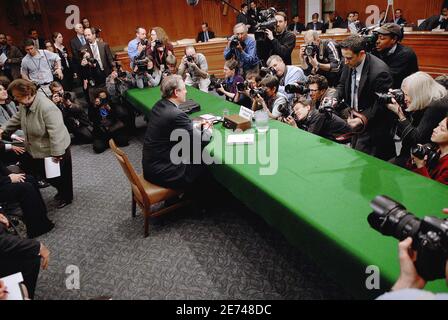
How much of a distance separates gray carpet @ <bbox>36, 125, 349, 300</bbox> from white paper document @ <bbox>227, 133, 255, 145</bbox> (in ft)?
2.38

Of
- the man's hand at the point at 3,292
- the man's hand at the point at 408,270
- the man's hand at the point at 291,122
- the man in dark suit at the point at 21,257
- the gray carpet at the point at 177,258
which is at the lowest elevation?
the gray carpet at the point at 177,258

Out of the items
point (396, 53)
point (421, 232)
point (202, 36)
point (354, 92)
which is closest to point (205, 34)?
point (202, 36)

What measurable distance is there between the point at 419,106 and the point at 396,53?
111 cm

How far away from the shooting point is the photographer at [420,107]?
234 centimetres

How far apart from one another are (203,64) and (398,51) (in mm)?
2938

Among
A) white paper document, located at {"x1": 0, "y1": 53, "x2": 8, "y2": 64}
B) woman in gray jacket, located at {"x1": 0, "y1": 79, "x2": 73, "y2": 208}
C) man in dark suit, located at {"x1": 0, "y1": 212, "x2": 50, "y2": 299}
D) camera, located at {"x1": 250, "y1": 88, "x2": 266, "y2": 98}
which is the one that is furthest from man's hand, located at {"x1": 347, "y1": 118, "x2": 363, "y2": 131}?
white paper document, located at {"x1": 0, "y1": 53, "x2": 8, "y2": 64}

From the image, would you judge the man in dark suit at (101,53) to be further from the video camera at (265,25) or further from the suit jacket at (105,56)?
the video camera at (265,25)

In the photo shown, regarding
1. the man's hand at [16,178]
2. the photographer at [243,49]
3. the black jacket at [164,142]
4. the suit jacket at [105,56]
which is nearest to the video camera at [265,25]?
the photographer at [243,49]

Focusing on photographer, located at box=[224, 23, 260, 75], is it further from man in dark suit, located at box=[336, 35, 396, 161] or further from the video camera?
man in dark suit, located at box=[336, 35, 396, 161]

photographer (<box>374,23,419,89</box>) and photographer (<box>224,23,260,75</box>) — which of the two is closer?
photographer (<box>374,23,419,89</box>)

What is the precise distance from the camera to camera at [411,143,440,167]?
2121 millimetres

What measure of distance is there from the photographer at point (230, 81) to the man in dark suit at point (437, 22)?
17.6ft

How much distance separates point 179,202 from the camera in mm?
3047

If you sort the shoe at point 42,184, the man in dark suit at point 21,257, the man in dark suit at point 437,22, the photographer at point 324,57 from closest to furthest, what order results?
the man in dark suit at point 21,257, the shoe at point 42,184, the photographer at point 324,57, the man in dark suit at point 437,22
